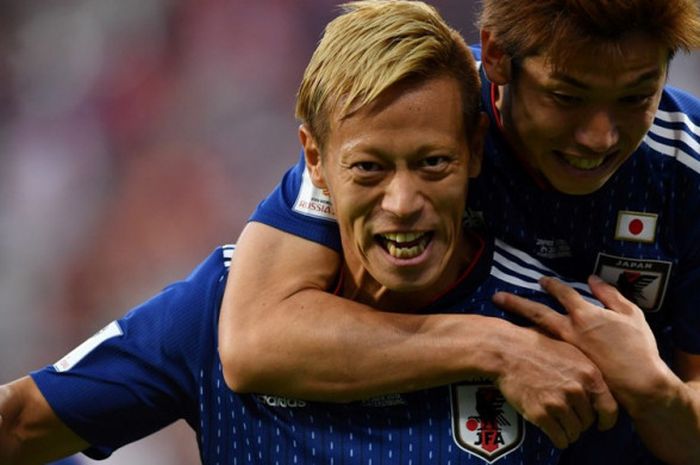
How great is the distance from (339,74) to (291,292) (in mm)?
502

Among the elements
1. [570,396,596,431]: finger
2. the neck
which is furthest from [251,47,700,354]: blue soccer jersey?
[570,396,596,431]: finger

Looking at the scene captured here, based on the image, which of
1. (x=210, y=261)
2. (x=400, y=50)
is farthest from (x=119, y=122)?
(x=400, y=50)

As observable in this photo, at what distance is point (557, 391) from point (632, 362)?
175 mm

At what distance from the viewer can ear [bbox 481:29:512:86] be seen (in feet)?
9.70

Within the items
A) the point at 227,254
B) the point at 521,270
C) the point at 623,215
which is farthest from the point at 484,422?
the point at 227,254

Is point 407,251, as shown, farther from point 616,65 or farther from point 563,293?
point 616,65

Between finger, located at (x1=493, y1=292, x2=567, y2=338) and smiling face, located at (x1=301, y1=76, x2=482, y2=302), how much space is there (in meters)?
0.19

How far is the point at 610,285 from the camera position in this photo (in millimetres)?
3047

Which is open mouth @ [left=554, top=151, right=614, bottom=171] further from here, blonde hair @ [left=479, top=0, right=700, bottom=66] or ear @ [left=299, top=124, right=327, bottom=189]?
ear @ [left=299, top=124, right=327, bottom=189]

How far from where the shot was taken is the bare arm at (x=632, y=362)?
2.79m

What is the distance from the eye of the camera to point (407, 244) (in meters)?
2.78

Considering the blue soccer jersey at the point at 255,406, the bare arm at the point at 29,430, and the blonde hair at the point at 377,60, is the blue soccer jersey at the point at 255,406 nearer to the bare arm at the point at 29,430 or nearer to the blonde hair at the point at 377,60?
the bare arm at the point at 29,430

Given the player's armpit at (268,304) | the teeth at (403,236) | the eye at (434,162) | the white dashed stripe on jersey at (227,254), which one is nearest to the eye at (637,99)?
the eye at (434,162)

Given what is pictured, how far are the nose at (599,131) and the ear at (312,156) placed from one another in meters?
0.57
